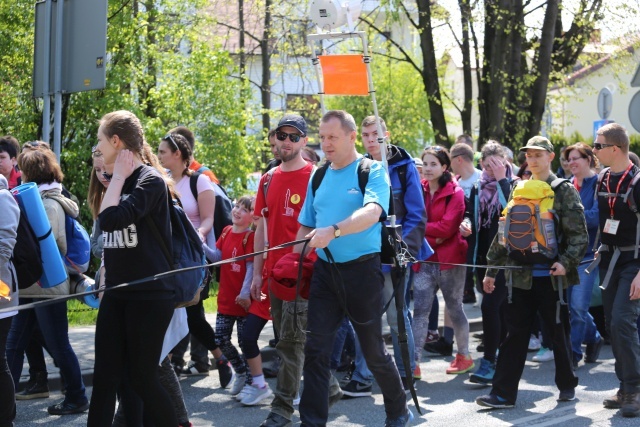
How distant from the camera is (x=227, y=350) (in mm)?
7629

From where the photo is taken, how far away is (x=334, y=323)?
19.5 ft

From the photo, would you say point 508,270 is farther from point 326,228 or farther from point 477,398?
point 326,228

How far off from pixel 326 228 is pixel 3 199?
185 centimetres

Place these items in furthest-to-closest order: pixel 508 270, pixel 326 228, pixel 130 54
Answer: pixel 130 54 < pixel 508 270 < pixel 326 228

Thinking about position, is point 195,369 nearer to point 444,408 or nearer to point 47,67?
point 444,408

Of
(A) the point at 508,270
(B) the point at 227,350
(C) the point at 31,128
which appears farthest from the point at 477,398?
(C) the point at 31,128

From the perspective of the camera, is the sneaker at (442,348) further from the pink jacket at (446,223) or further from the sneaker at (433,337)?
the pink jacket at (446,223)

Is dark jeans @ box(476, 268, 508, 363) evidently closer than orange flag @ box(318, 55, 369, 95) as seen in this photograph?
No

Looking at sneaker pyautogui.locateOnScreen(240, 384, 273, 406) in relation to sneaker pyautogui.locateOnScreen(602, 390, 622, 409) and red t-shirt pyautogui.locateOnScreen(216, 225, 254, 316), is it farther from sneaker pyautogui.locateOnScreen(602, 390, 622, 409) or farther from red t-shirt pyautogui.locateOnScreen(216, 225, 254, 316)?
sneaker pyautogui.locateOnScreen(602, 390, 622, 409)

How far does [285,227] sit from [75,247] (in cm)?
160

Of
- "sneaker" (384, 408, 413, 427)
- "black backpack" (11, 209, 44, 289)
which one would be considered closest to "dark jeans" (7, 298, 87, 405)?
"black backpack" (11, 209, 44, 289)

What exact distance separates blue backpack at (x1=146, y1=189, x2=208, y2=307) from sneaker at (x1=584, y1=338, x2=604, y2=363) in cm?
493

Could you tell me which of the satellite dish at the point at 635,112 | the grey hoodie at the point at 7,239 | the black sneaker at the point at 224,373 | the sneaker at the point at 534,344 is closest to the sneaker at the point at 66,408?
the black sneaker at the point at 224,373

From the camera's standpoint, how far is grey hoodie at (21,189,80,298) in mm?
6879
